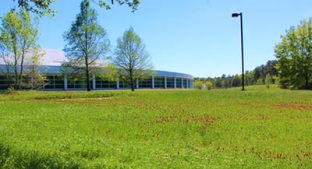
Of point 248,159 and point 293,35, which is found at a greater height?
point 293,35

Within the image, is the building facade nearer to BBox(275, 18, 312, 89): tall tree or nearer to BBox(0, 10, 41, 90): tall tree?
BBox(0, 10, 41, 90): tall tree

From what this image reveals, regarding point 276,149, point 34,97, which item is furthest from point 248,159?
point 34,97

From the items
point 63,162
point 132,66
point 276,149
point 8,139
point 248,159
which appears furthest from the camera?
point 132,66

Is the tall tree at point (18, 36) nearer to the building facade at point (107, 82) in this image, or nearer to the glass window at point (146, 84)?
the building facade at point (107, 82)

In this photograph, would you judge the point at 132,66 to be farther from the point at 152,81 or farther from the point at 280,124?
the point at 280,124

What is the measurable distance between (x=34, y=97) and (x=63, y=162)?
21624 millimetres

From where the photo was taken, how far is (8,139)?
8242 millimetres

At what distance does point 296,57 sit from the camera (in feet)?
148

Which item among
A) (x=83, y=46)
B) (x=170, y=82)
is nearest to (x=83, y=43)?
(x=83, y=46)

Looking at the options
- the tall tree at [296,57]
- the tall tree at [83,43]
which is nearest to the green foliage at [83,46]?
the tall tree at [83,43]

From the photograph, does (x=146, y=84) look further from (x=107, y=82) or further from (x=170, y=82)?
(x=107, y=82)

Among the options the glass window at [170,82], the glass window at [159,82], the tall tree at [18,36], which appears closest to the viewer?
the tall tree at [18,36]

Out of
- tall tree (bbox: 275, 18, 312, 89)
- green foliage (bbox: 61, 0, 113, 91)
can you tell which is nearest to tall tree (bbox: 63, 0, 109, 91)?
green foliage (bbox: 61, 0, 113, 91)

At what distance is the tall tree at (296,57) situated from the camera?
144 feet
